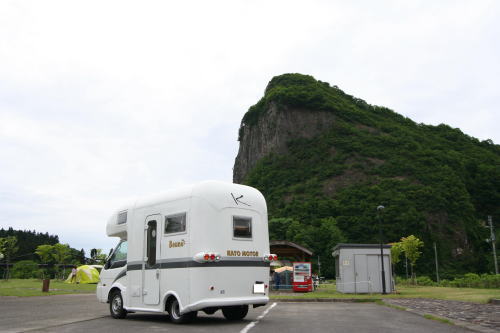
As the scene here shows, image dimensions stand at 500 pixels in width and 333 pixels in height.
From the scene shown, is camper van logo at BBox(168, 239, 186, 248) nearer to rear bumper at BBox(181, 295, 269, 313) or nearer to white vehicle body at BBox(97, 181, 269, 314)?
white vehicle body at BBox(97, 181, 269, 314)

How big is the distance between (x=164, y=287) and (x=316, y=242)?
239 ft

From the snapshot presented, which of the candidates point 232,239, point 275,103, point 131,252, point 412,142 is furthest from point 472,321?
point 275,103

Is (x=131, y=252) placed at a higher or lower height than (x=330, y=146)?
lower

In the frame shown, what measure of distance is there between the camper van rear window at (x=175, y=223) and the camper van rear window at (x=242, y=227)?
118 cm

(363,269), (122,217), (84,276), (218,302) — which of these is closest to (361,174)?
(84,276)

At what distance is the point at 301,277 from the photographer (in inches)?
1243

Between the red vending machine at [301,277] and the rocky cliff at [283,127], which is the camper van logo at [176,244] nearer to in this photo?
the red vending machine at [301,277]

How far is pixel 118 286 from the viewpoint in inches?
515

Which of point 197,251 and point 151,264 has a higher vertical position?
point 197,251

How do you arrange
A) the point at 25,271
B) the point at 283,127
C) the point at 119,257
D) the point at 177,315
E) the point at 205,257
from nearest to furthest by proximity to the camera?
the point at 205,257 → the point at 177,315 → the point at 119,257 → the point at 25,271 → the point at 283,127

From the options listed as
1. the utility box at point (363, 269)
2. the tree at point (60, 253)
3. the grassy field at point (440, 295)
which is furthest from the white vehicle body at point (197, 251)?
the tree at point (60, 253)

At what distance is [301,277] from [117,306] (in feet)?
65.3

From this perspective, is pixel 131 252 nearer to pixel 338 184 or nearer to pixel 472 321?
pixel 472 321

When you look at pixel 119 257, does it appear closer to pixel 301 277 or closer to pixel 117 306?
pixel 117 306
